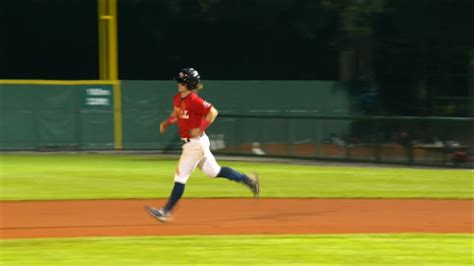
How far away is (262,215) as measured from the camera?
1518 cm

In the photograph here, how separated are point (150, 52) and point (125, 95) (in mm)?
6074

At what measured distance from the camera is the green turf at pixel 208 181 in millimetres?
18969

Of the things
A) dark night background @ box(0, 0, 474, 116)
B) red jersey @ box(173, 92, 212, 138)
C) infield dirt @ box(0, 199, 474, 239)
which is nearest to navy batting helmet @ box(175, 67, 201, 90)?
red jersey @ box(173, 92, 212, 138)

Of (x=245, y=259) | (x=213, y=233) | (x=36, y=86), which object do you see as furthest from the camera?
(x=36, y=86)

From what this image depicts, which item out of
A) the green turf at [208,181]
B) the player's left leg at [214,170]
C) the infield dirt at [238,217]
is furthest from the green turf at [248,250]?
the green turf at [208,181]

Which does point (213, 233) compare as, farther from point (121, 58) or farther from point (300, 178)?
point (121, 58)

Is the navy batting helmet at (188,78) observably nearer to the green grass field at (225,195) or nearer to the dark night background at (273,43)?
the green grass field at (225,195)

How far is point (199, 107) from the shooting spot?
Answer: 43.8 feet

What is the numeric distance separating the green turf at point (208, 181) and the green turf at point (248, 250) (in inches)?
242

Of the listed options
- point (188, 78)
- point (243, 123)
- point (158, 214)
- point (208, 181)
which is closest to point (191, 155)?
point (158, 214)

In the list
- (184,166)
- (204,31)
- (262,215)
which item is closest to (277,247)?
(184,166)

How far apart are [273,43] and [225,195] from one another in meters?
23.2

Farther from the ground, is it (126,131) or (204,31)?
(204,31)

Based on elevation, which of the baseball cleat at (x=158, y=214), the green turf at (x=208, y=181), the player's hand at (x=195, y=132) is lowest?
the green turf at (x=208, y=181)
